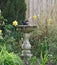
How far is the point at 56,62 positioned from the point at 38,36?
4.49 feet

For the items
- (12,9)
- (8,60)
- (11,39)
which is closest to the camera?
(8,60)

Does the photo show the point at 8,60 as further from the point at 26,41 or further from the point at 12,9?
the point at 12,9

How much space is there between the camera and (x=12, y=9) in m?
6.95

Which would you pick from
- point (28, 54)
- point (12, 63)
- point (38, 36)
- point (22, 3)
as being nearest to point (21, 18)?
point (22, 3)

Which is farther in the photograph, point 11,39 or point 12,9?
point 12,9

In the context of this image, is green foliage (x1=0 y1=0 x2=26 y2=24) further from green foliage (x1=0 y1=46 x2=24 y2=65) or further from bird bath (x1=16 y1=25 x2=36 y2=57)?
green foliage (x1=0 y1=46 x2=24 y2=65)

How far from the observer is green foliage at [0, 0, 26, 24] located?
691 centimetres

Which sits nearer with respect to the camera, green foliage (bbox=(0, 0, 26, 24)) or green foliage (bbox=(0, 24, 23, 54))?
green foliage (bbox=(0, 24, 23, 54))

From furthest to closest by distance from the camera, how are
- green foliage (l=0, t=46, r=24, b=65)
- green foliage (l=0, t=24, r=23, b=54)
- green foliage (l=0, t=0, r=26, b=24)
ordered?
green foliage (l=0, t=0, r=26, b=24), green foliage (l=0, t=24, r=23, b=54), green foliage (l=0, t=46, r=24, b=65)

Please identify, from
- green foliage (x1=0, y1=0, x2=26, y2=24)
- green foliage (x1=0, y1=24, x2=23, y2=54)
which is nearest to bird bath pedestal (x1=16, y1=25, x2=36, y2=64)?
green foliage (x1=0, y1=24, x2=23, y2=54)

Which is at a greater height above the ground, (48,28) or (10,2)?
(10,2)

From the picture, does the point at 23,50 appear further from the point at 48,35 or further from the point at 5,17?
the point at 5,17

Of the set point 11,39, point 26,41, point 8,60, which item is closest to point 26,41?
point 26,41

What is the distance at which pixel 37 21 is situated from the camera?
271 inches
